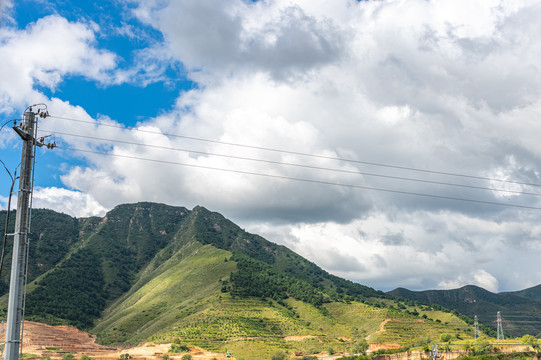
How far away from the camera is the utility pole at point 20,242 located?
31.8 metres

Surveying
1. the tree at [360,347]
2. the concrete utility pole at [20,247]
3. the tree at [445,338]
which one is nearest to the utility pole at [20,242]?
the concrete utility pole at [20,247]

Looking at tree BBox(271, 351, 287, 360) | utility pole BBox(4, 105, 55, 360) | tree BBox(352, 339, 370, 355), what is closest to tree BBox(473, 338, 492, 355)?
tree BBox(352, 339, 370, 355)

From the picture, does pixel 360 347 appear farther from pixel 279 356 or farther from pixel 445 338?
pixel 279 356

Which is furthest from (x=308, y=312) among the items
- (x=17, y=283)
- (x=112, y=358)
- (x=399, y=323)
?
(x=17, y=283)

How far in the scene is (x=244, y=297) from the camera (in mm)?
A: 169000

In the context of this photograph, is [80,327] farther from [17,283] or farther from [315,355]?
[17,283]

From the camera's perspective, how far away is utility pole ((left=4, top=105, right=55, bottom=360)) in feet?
104

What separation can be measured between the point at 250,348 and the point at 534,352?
232 feet

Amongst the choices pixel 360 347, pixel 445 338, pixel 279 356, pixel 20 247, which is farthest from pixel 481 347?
pixel 20 247

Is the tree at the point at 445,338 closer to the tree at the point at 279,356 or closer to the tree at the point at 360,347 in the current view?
the tree at the point at 360,347

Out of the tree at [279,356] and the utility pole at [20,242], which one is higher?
the utility pole at [20,242]

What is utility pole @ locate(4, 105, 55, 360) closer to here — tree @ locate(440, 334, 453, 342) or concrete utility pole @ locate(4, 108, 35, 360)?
concrete utility pole @ locate(4, 108, 35, 360)

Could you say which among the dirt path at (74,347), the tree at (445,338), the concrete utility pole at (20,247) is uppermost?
the concrete utility pole at (20,247)

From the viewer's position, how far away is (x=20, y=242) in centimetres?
3294
